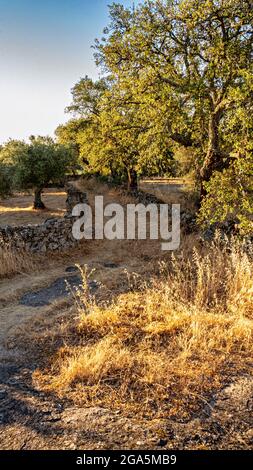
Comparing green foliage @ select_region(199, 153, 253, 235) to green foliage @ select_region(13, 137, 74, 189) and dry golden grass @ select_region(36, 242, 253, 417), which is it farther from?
green foliage @ select_region(13, 137, 74, 189)

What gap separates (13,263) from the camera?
11773 millimetres

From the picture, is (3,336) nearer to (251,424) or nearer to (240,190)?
(251,424)

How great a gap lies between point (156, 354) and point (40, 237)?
944cm

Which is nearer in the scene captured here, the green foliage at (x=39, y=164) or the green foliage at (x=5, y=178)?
the green foliage at (x=39, y=164)

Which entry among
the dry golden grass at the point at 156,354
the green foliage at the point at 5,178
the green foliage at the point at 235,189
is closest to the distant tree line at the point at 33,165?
the green foliage at the point at 5,178

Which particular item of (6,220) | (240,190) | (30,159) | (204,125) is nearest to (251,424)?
(240,190)

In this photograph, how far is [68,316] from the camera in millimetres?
7355

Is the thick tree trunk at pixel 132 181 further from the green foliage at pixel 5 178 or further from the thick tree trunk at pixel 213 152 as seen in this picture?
the thick tree trunk at pixel 213 152

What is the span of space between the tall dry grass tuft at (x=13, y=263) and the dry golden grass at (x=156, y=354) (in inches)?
214

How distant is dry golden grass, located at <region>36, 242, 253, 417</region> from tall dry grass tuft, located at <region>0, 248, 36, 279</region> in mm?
5430

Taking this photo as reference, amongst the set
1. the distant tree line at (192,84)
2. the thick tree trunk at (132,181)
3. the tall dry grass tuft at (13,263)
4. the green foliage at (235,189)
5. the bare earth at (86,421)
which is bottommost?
the bare earth at (86,421)

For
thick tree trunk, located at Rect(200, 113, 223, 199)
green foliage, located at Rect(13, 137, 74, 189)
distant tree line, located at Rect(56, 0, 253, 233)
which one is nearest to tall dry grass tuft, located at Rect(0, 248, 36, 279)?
distant tree line, located at Rect(56, 0, 253, 233)

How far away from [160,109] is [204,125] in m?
2.22

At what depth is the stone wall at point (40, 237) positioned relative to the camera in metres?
13.0
